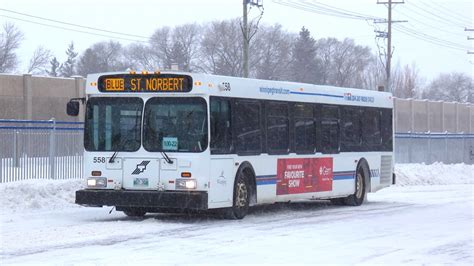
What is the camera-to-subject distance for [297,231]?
1684 cm

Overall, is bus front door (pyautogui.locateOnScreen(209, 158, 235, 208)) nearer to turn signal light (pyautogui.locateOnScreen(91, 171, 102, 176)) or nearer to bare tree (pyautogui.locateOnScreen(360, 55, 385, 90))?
turn signal light (pyautogui.locateOnScreen(91, 171, 102, 176))

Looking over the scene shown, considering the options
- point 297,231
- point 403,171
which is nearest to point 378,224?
point 297,231

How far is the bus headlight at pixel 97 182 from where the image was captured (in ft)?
59.9

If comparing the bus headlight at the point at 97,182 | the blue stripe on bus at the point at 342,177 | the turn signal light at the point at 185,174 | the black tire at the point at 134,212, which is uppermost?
the turn signal light at the point at 185,174

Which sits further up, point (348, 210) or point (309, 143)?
point (309, 143)

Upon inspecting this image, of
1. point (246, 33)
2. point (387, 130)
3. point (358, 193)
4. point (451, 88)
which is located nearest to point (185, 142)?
point (358, 193)

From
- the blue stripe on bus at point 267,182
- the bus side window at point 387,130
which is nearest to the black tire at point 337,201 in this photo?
the bus side window at point 387,130

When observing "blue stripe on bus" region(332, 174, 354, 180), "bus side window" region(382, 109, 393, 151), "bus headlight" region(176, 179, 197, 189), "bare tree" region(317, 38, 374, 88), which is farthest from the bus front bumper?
"bare tree" region(317, 38, 374, 88)

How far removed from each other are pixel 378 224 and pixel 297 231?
236cm

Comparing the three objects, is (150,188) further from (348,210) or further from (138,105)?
(348,210)

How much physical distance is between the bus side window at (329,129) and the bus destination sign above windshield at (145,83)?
5550 mm

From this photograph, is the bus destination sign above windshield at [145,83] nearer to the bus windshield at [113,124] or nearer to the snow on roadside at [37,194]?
the bus windshield at [113,124]

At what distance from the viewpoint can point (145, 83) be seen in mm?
18328

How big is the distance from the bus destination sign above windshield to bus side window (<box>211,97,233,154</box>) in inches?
26.3
